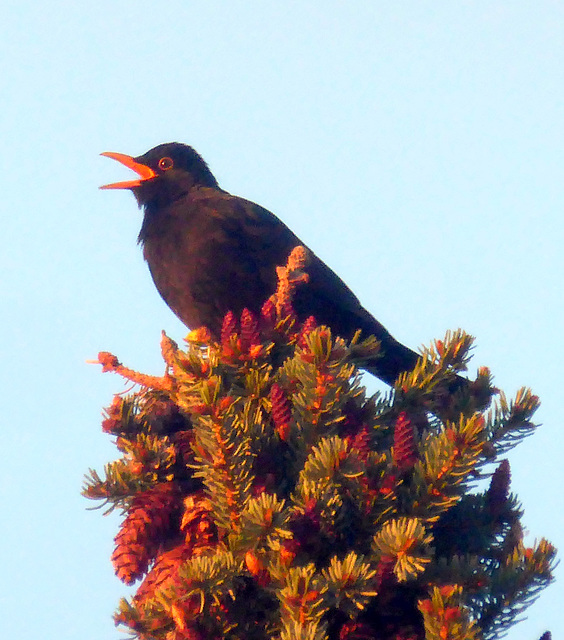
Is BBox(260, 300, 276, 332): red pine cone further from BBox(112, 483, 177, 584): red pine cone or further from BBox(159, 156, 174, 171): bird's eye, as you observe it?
BBox(159, 156, 174, 171): bird's eye

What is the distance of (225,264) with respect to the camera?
524 cm

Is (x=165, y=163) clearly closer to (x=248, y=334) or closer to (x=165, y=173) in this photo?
(x=165, y=173)

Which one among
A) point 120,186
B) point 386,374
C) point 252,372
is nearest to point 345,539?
point 252,372

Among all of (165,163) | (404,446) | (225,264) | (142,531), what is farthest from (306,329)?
(165,163)

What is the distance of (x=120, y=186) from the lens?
6180 millimetres

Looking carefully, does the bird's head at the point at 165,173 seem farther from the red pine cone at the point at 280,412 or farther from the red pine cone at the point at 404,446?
the red pine cone at the point at 404,446

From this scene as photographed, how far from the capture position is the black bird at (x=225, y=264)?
16.9 feet

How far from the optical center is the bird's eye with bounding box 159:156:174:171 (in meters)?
6.52

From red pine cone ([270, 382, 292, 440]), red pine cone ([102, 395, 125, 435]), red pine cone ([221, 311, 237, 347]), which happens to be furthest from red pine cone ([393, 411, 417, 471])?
red pine cone ([102, 395, 125, 435])

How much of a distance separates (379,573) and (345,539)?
0.18 m

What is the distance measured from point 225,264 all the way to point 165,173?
151cm

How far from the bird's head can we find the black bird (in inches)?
0.5

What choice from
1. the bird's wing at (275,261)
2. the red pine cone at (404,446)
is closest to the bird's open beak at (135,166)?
the bird's wing at (275,261)

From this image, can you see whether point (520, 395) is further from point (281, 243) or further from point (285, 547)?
point (281, 243)
